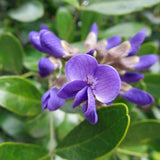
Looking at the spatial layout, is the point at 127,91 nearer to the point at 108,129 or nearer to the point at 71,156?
the point at 108,129

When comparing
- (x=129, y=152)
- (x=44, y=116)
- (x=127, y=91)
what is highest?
(x=127, y=91)

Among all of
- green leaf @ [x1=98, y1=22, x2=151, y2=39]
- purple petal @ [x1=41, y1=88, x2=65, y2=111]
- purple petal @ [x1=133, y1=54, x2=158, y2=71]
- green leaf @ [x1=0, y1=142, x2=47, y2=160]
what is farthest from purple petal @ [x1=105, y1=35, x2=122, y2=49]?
green leaf @ [x1=0, y1=142, x2=47, y2=160]

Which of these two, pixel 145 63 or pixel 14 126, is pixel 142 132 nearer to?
pixel 145 63

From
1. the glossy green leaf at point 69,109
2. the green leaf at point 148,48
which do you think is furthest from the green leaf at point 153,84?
the glossy green leaf at point 69,109

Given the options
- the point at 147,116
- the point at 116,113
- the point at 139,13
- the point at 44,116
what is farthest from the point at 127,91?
the point at 139,13

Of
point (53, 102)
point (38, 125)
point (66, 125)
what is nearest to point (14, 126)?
point (38, 125)
